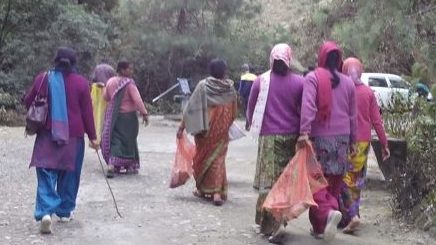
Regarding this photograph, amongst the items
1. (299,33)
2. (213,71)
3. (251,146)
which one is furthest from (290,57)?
(299,33)

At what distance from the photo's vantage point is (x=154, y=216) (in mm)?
7727

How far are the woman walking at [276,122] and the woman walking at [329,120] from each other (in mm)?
267

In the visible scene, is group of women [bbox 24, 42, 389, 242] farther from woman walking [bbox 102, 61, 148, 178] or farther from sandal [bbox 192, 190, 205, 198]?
woman walking [bbox 102, 61, 148, 178]

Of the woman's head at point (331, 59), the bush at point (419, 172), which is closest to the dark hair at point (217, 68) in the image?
the woman's head at point (331, 59)

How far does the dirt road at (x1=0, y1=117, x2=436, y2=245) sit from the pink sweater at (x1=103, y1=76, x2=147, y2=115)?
0.96 m

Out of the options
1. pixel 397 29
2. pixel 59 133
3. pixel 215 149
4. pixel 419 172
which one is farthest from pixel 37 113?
pixel 397 29

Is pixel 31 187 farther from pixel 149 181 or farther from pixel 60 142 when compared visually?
pixel 60 142

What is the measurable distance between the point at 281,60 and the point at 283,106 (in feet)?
1.36

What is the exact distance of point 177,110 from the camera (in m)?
24.0

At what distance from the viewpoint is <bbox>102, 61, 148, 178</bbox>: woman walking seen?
1010cm

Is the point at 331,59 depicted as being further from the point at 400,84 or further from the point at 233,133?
the point at 400,84

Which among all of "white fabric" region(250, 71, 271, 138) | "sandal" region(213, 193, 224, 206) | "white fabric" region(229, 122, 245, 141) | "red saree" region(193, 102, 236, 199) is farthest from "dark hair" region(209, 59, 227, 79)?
"white fabric" region(250, 71, 271, 138)

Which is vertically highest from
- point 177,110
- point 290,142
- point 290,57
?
point 290,57

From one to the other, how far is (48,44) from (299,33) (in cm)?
1092
